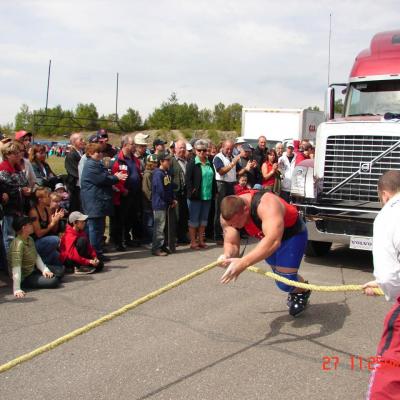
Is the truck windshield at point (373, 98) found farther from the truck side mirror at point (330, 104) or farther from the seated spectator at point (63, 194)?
the seated spectator at point (63, 194)

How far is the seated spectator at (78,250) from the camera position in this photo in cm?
710

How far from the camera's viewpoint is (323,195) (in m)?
7.69

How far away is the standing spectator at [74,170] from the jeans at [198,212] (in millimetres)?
1969

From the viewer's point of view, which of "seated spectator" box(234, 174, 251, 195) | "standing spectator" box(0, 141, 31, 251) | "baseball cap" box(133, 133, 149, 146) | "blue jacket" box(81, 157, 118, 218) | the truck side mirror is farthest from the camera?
"seated spectator" box(234, 174, 251, 195)

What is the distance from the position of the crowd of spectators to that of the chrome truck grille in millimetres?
1669

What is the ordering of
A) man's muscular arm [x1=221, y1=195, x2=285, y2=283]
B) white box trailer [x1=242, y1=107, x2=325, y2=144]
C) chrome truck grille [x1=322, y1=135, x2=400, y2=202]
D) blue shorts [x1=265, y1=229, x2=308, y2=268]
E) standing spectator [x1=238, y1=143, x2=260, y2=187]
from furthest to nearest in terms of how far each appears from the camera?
white box trailer [x1=242, y1=107, x2=325, y2=144] → standing spectator [x1=238, y1=143, x2=260, y2=187] → chrome truck grille [x1=322, y1=135, x2=400, y2=202] → blue shorts [x1=265, y1=229, x2=308, y2=268] → man's muscular arm [x1=221, y1=195, x2=285, y2=283]

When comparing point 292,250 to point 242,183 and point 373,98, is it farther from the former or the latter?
point 242,183

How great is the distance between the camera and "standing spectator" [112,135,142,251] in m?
8.66

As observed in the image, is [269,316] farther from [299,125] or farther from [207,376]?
[299,125]

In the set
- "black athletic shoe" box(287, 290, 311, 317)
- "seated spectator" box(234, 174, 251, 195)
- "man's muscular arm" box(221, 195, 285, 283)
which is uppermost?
"seated spectator" box(234, 174, 251, 195)

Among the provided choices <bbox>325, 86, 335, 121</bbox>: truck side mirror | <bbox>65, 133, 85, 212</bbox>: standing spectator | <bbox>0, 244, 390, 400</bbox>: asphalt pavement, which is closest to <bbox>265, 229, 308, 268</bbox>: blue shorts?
<bbox>0, 244, 390, 400</bbox>: asphalt pavement

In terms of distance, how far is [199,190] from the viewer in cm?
910

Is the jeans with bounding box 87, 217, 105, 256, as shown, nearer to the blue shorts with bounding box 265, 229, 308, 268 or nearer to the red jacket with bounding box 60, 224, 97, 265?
→ the red jacket with bounding box 60, 224, 97, 265

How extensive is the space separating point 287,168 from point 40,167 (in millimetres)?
6304
